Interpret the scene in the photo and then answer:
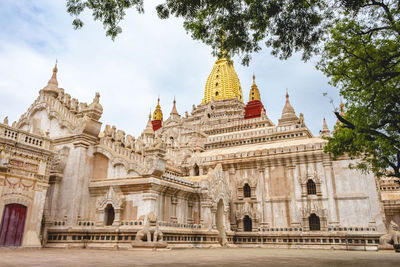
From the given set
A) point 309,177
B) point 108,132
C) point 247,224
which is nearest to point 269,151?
point 309,177

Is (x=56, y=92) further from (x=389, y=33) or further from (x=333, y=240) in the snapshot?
(x=333, y=240)


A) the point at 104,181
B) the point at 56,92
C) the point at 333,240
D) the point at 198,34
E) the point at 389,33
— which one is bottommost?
the point at 333,240

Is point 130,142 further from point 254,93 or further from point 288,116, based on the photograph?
point 254,93

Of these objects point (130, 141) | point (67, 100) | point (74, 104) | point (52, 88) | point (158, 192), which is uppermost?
point (52, 88)

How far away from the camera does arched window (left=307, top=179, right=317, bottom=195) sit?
29.1 meters

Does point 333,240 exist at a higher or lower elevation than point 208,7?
lower

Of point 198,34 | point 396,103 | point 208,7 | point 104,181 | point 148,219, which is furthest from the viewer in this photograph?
point 104,181

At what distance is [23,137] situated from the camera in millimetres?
19109

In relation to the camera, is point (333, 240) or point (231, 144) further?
point (231, 144)

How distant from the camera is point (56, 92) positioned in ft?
86.0

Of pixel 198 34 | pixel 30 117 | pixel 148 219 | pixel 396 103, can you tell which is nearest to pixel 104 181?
pixel 148 219

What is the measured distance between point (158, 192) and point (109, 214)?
358cm

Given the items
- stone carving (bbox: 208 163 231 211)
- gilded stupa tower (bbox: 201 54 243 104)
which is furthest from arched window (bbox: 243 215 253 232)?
gilded stupa tower (bbox: 201 54 243 104)

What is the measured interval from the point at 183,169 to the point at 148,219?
1608cm
